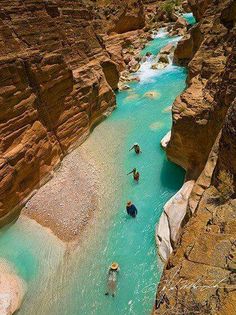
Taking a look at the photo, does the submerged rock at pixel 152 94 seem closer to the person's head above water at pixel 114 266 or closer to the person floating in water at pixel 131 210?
the person floating in water at pixel 131 210

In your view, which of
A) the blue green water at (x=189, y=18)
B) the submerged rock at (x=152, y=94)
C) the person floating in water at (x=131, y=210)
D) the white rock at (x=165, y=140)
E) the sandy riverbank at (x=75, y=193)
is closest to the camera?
the person floating in water at (x=131, y=210)

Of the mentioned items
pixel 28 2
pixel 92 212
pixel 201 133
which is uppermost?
pixel 28 2

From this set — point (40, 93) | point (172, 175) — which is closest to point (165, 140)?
point (172, 175)

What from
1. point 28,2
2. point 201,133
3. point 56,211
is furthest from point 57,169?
point 28,2

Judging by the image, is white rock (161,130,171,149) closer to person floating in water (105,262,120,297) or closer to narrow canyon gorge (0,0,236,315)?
narrow canyon gorge (0,0,236,315)

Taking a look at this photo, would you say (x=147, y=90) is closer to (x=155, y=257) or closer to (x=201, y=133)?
(x=201, y=133)

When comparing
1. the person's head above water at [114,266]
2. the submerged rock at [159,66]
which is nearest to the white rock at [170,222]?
the person's head above water at [114,266]

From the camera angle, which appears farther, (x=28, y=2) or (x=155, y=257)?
(x=28, y=2)

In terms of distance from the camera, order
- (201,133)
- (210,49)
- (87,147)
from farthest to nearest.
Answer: (87,147) → (210,49) → (201,133)
